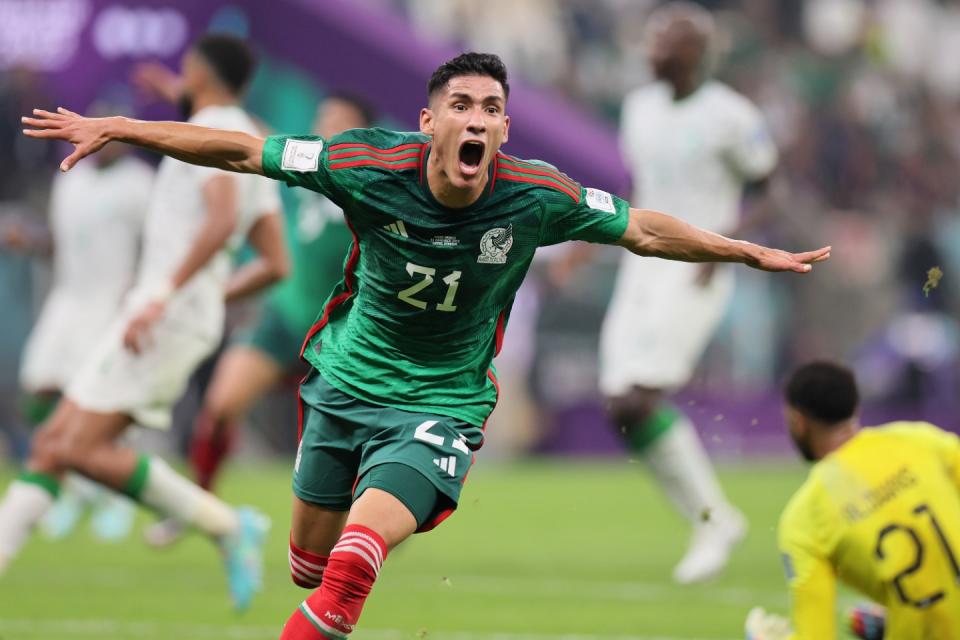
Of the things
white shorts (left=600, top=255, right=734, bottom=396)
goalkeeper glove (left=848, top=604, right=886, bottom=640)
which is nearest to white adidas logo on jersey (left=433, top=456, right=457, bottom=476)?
goalkeeper glove (left=848, top=604, right=886, bottom=640)

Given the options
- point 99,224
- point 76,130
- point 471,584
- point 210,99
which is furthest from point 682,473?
point 76,130

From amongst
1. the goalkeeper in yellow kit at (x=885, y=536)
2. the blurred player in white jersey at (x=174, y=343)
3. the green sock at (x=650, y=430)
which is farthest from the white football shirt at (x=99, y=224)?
the goalkeeper in yellow kit at (x=885, y=536)

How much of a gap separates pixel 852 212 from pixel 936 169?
5.57ft

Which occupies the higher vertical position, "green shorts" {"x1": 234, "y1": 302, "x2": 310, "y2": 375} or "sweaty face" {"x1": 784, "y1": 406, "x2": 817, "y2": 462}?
"sweaty face" {"x1": 784, "y1": 406, "x2": 817, "y2": 462}

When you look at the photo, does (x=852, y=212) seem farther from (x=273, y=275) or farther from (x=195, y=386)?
(x=273, y=275)

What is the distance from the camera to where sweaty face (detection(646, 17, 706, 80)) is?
387 inches

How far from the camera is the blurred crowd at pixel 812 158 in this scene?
728 inches

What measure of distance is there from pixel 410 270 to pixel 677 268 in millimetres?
4282

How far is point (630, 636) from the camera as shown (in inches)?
303

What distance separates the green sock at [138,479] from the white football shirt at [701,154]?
339 centimetres

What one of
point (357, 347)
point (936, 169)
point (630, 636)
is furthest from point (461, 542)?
point (936, 169)

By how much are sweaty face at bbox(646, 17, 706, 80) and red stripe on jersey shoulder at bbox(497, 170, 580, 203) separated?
4.08m

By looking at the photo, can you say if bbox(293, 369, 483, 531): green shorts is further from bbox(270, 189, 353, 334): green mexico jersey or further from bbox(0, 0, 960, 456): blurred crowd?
bbox(0, 0, 960, 456): blurred crowd

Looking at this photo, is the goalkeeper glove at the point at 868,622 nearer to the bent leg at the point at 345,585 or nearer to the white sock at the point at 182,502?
the bent leg at the point at 345,585
